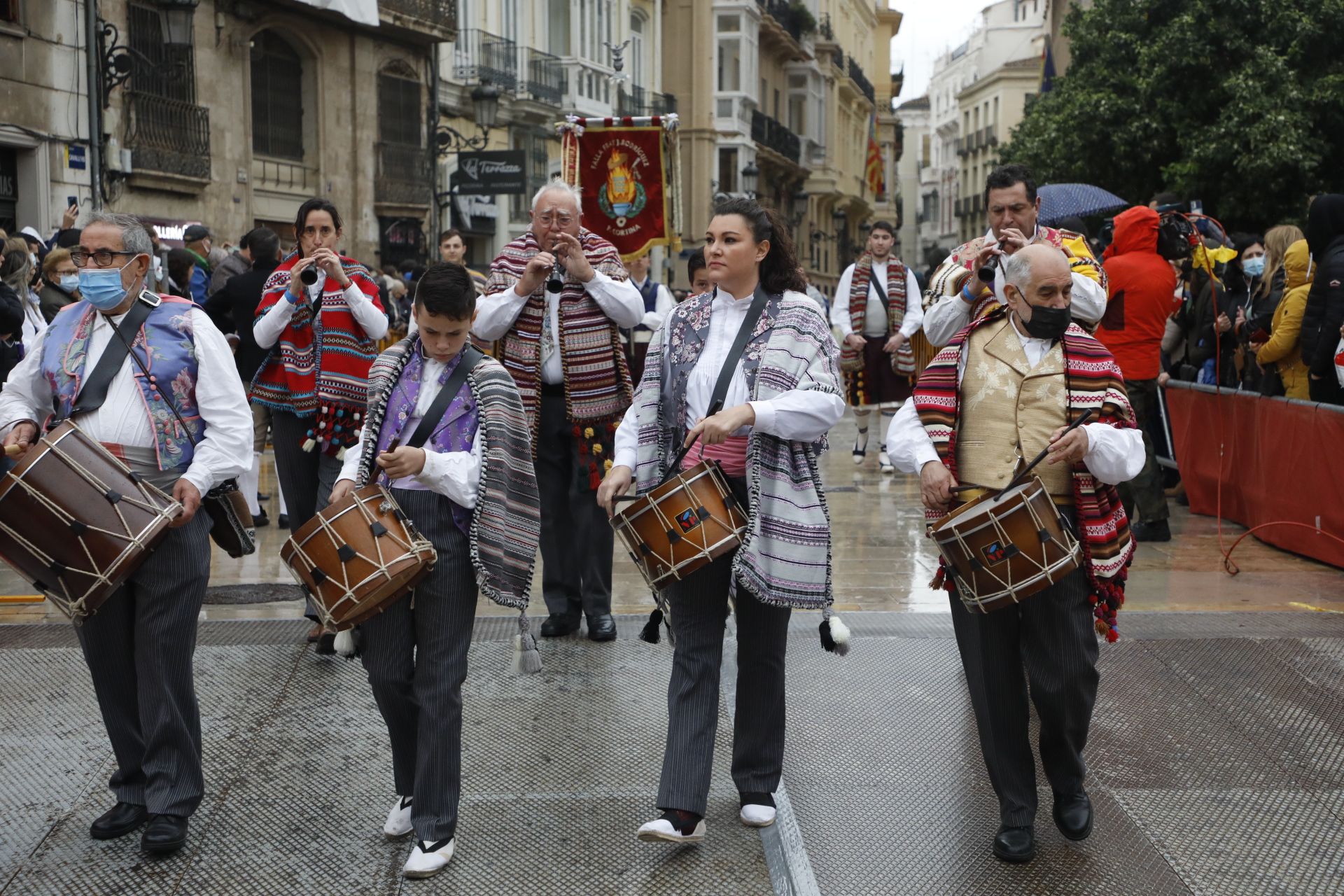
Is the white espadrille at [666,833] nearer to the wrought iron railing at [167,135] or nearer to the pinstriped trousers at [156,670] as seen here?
the pinstriped trousers at [156,670]

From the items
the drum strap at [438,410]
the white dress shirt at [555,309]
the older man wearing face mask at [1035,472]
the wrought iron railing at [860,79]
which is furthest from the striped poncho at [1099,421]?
the wrought iron railing at [860,79]

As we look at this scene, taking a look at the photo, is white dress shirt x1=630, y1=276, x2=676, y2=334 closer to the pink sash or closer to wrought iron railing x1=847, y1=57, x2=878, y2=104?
the pink sash

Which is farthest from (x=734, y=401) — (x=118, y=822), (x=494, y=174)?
(x=494, y=174)

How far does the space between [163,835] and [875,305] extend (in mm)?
9386

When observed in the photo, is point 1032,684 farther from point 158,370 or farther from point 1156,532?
point 1156,532

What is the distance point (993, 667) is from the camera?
4.41 meters

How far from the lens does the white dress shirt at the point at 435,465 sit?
4172 mm

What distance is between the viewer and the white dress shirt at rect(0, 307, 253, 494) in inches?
174

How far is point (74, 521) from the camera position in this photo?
4051 millimetres

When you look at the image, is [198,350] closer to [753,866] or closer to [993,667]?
[753,866]

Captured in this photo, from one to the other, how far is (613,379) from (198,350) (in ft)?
7.99

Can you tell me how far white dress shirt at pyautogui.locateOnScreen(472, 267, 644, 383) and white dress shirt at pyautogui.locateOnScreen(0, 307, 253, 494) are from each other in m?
1.83

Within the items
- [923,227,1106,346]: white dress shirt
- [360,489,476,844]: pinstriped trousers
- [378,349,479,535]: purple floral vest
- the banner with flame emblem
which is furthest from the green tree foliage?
[360,489,476,844]: pinstriped trousers

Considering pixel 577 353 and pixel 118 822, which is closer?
pixel 118 822
